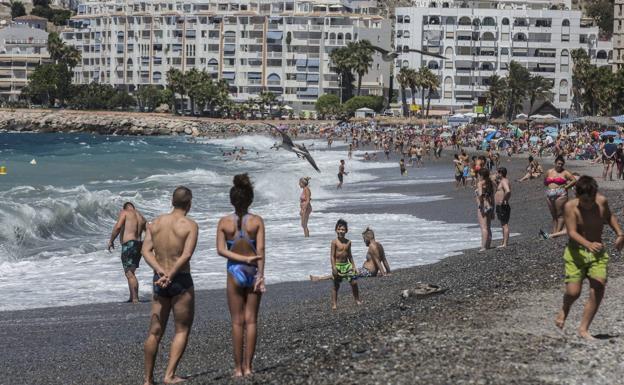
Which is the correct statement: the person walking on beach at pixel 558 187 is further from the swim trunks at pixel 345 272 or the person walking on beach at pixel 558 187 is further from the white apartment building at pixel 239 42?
the white apartment building at pixel 239 42

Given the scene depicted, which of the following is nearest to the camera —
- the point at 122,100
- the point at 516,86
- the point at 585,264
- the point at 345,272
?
the point at 585,264

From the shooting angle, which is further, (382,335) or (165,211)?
(165,211)

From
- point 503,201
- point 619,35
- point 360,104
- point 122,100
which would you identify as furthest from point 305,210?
point 122,100

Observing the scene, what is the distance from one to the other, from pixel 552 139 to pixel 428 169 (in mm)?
13009

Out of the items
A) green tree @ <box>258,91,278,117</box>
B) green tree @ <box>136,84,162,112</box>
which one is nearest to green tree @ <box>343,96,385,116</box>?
green tree @ <box>258,91,278,117</box>

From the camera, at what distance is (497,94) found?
104 metres

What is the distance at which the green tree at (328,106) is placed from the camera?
118688mm

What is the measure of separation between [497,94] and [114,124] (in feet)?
148

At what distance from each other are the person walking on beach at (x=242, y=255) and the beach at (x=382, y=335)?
504 mm

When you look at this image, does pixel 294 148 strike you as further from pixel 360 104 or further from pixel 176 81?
pixel 176 81

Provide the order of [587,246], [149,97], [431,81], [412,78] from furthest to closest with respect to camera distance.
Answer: [149,97]
[431,81]
[412,78]
[587,246]

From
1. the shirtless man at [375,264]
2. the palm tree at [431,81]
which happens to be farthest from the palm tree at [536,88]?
the shirtless man at [375,264]

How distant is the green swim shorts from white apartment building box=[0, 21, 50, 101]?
5995 inches

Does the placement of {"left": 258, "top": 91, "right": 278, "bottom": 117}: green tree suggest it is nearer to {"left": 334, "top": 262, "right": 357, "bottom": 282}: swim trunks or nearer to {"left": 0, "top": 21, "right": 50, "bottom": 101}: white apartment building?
{"left": 0, "top": 21, "right": 50, "bottom": 101}: white apartment building
